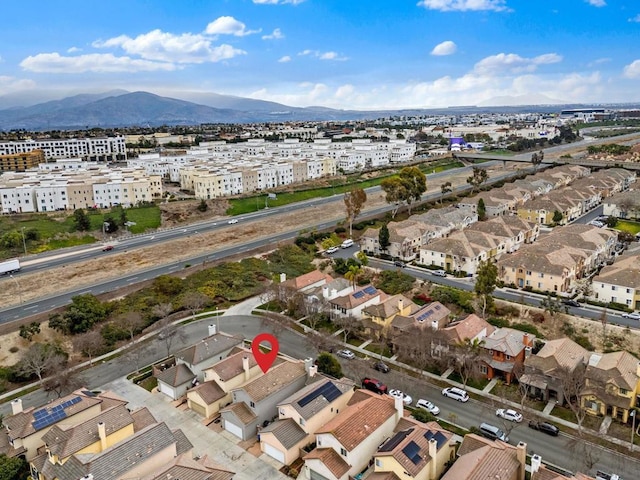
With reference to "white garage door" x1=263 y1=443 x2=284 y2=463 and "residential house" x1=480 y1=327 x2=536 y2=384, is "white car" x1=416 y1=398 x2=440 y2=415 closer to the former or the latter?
"residential house" x1=480 y1=327 x2=536 y2=384

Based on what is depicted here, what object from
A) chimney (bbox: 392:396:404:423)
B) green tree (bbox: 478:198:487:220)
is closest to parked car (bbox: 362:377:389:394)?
chimney (bbox: 392:396:404:423)

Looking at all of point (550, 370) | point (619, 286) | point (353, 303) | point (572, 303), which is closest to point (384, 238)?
point (353, 303)

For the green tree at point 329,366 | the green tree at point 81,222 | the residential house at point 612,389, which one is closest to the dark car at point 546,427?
the residential house at point 612,389

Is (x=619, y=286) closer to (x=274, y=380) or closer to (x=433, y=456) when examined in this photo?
(x=433, y=456)

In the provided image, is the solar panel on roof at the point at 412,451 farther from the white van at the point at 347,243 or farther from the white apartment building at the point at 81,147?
the white apartment building at the point at 81,147

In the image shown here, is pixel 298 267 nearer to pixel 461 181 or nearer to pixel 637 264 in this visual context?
pixel 637 264

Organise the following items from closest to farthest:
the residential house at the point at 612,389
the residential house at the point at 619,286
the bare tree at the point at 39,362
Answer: the residential house at the point at 612,389 < the bare tree at the point at 39,362 < the residential house at the point at 619,286
